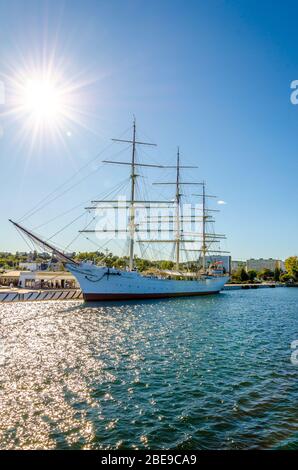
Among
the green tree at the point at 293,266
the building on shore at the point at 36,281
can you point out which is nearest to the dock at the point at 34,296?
the building on shore at the point at 36,281

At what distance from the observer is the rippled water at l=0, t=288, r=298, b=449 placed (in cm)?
927

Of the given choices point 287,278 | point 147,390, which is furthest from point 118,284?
point 287,278

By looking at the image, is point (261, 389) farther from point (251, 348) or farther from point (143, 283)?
point (143, 283)

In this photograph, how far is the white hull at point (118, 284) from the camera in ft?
164

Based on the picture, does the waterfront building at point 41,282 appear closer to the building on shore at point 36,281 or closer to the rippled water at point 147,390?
the building on shore at point 36,281

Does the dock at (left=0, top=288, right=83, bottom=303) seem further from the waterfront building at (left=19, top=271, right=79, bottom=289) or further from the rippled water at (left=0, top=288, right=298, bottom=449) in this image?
the rippled water at (left=0, top=288, right=298, bottom=449)

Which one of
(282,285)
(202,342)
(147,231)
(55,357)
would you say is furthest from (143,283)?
(282,285)

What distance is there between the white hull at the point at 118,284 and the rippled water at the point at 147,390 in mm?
25044

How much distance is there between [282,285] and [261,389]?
149 meters

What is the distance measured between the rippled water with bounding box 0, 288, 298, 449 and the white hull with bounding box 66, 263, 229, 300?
2504 centimetres

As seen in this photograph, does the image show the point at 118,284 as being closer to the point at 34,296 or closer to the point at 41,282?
the point at 34,296

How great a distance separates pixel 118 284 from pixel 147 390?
40.3 m

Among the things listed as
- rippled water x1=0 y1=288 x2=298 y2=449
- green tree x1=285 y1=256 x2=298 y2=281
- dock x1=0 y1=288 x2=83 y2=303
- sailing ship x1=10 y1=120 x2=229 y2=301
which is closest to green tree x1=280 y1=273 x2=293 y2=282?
green tree x1=285 y1=256 x2=298 y2=281
